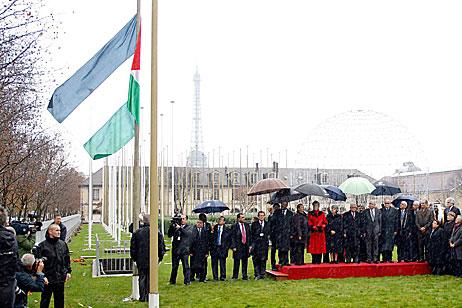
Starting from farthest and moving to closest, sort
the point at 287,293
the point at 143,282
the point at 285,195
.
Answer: the point at 285,195 → the point at 287,293 → the point at 143,282

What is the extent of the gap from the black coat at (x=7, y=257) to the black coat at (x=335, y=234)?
41.6ft

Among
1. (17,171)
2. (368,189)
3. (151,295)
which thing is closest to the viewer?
(151,295)

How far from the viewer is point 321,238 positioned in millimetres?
19328

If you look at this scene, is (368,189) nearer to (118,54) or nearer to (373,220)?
(373,220)

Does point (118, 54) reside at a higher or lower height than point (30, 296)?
higher

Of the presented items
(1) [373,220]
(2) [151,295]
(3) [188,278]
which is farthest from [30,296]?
(1) [373,220]

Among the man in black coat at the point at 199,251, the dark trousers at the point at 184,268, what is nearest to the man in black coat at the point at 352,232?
the man in black coat at the point at 199,251

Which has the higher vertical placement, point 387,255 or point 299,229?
point 299,229

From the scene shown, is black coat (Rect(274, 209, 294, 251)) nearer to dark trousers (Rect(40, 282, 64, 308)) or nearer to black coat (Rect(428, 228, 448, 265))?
black coat (Rect(428, 228, 448, 265))

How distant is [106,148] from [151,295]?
5321 millimetres

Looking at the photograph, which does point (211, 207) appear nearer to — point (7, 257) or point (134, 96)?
point (134, 96)

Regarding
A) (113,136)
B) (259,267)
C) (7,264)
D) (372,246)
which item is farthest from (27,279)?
(372,246)

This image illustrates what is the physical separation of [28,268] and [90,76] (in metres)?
4.71

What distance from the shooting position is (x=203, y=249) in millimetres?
18062
